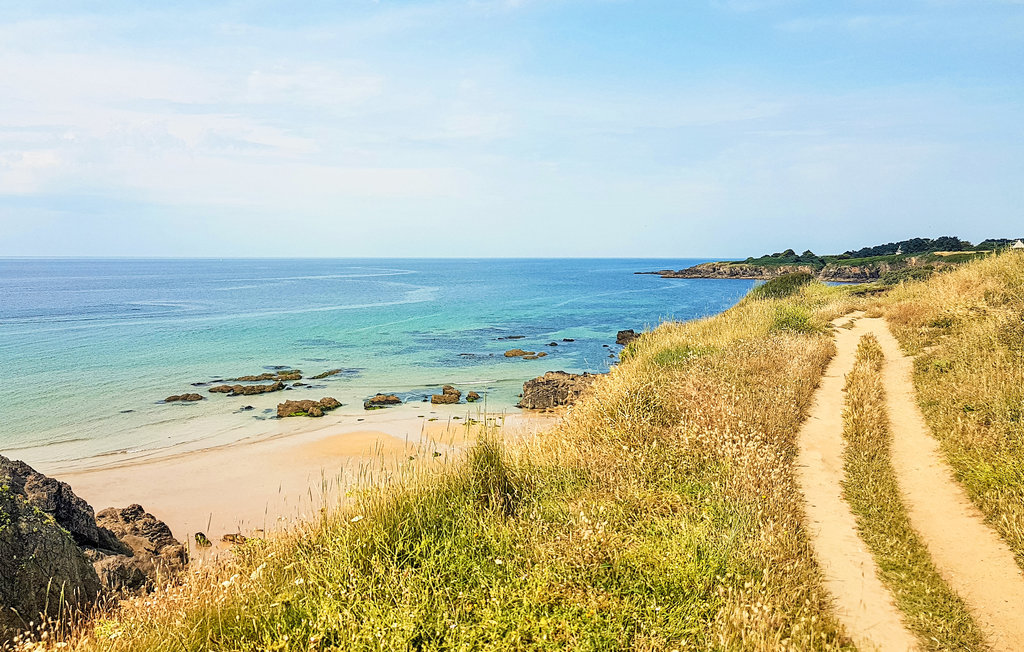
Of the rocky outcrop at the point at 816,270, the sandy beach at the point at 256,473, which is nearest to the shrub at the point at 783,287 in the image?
the rocky outcrop at the point at 816,270

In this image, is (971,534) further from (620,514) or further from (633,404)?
(633,404)

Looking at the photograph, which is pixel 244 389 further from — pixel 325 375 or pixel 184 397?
pixel 325 375

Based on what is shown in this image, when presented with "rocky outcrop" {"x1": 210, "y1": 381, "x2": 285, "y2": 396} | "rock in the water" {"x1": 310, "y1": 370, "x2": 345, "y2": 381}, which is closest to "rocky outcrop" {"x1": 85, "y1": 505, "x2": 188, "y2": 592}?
"rocky outcrop" {"x1": 210, "y1": 381, "x2": 285, "y2": 396}

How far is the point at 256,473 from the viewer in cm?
1672

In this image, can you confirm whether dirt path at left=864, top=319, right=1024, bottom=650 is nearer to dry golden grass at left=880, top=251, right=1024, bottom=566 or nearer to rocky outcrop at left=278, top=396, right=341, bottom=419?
dry golden grass at left=880, top=251, right=1024, bottom=566

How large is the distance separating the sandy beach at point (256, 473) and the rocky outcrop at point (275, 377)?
353 inches

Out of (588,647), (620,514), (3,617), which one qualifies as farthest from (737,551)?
(3,617)

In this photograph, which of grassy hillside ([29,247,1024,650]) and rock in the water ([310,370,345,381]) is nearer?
grassy hillside ([29,247,1024,650])

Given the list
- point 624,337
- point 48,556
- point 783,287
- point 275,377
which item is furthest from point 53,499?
point 624,337

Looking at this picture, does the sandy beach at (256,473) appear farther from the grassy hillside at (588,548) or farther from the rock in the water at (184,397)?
the rock in the water at (184,397)

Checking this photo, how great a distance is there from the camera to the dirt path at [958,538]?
14.7ft

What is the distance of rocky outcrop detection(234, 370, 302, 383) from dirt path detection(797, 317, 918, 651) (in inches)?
1099

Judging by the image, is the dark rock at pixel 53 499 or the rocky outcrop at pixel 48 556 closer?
the rocky outcrop at pixel 48 556

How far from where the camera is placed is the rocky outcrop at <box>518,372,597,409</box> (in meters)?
23.0
